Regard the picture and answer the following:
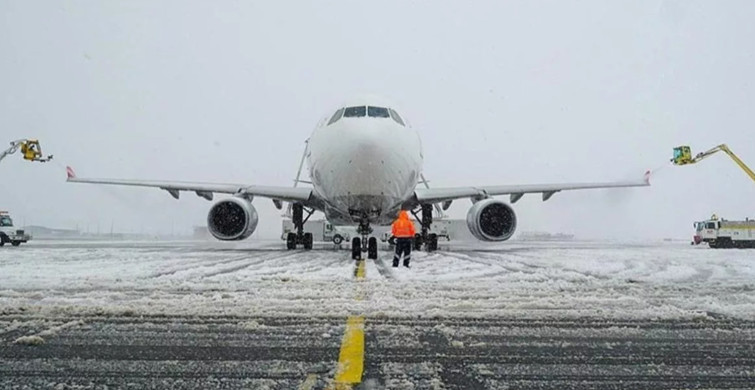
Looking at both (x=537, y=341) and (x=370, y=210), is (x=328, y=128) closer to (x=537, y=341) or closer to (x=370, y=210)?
(x=370, y=210)

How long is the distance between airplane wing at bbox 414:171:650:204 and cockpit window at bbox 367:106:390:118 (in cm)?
427

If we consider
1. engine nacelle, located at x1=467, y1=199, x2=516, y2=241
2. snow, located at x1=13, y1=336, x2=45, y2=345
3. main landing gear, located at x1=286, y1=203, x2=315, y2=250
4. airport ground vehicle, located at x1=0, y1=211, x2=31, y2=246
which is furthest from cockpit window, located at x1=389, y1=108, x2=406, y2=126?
airport ground vehicle, located at x1=0, y1=211, x2=31, y2=246

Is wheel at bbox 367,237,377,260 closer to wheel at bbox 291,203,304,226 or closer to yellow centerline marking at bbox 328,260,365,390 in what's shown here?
wheel at bbox 291,203,304,226

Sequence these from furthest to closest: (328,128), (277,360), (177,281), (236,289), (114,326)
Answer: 1. (328,128)
2. (177,281)
3. (236,289)
4. (114,326)
5. (277,360)

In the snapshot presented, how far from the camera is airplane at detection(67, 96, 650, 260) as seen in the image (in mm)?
11045

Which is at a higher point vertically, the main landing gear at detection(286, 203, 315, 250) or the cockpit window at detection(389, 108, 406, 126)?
the cockpit window at detection(389, 108, 406, 126)

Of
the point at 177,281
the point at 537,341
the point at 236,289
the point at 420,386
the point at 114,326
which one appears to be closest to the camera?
the point at 420,386

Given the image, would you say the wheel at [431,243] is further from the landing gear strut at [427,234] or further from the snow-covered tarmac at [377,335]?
the snow-covered tarmac at [377,335]

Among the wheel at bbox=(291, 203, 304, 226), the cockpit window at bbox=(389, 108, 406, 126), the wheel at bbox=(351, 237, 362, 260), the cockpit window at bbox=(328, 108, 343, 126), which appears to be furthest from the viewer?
the wheel at bbox=(291, 203, 304, 226)

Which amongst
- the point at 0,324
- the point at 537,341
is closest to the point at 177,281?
the point at 0,324

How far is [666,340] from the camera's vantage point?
331cm

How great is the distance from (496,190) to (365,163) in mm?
7682

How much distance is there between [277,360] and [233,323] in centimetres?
115

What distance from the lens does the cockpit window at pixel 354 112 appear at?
11.6 metres
